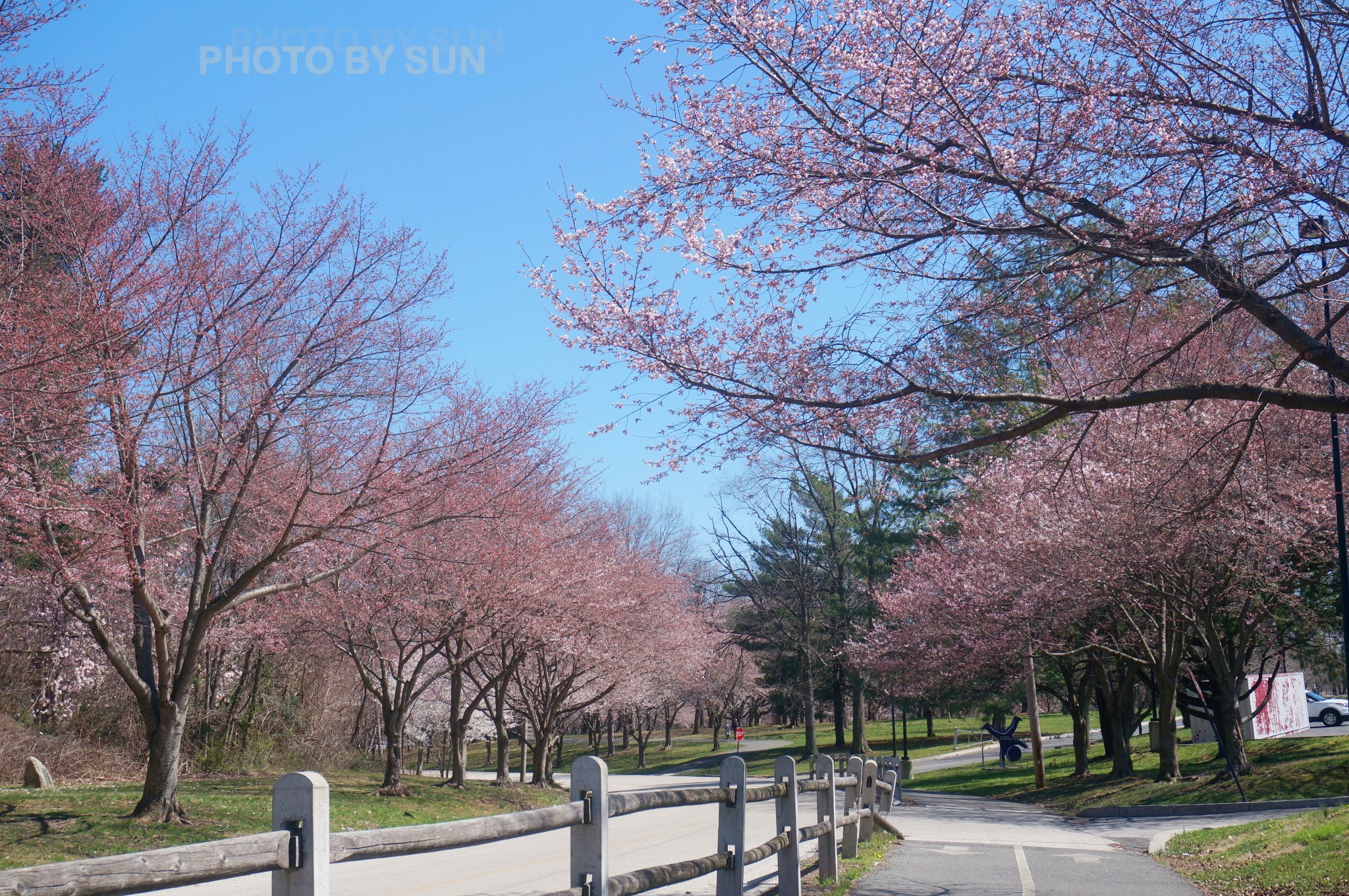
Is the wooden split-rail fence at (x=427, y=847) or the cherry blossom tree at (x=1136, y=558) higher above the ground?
the cherry blossom tree at (x=1136, y=558)

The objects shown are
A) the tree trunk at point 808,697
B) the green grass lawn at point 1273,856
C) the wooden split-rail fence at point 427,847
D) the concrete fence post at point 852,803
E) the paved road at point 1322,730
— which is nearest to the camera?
the wooden split-rail fence at point 427,847

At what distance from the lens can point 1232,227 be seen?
7793 millimetres

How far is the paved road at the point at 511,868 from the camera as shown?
10609 mm

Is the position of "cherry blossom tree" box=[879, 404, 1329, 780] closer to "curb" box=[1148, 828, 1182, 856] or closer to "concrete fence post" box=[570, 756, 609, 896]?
"curb" box=[1148, 828, 1182, 856]

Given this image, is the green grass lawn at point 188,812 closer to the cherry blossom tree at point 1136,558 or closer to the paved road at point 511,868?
the paved road at point 511,868

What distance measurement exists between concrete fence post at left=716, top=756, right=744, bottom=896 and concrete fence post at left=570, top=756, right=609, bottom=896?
1.93 m

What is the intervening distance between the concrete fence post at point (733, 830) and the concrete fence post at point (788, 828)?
1.33m

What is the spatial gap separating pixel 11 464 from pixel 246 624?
11.0 metres

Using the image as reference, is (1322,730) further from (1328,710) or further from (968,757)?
(968,757)

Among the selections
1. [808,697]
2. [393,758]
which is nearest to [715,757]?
[808,697]

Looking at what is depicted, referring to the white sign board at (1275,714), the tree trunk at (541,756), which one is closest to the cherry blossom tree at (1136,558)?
the white sign board at (1275,714)

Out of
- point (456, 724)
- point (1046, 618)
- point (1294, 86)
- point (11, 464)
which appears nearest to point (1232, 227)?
point (1294, 86)

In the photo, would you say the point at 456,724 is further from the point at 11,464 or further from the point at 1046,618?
the point at 11,464

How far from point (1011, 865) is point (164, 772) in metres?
11.0
